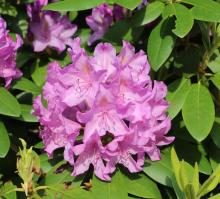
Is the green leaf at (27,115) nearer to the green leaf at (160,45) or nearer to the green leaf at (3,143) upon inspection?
the green leaf at (3,143)

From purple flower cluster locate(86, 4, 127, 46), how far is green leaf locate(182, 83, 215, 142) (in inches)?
20.5

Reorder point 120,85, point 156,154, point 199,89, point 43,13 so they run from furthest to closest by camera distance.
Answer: point 43,13 → point 199,89 → point 156,154 → point 120,85

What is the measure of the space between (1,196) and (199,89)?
75cm

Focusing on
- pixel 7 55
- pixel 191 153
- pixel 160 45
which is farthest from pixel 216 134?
pixel 7 55

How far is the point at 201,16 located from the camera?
5.99ft

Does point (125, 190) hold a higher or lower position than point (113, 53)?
lower

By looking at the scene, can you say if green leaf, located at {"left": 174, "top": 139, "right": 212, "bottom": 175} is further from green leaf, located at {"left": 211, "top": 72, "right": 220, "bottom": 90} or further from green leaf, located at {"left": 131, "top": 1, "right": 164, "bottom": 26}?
green leaf, located at {"left": 131, "top": 1, "right": 164, "bottom": 26}

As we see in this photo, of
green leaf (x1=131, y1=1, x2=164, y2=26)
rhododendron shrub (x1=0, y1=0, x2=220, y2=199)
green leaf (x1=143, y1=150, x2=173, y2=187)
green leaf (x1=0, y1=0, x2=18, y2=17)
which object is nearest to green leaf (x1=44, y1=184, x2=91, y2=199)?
rhododendron shrub (x1=0, y1=0, x2=220, y2=199)

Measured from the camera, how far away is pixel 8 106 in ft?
6.38

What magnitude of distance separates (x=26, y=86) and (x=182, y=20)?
68 cm

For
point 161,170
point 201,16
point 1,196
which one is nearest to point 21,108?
point 1,196

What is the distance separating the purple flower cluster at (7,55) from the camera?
2006 mm

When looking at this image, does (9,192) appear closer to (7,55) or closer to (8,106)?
(8,106)

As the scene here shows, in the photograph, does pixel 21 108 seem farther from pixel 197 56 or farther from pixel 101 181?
pixel 197 56
